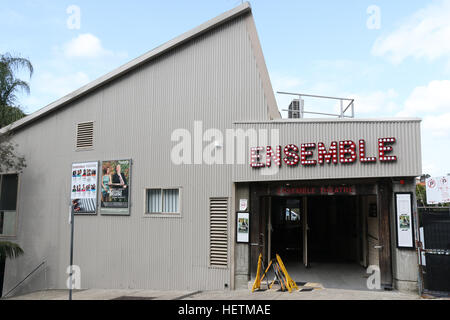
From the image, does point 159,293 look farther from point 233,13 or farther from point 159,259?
point 233,13

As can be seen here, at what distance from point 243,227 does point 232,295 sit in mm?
2041

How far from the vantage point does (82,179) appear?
47.9 ft

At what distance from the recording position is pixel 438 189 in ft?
32.3

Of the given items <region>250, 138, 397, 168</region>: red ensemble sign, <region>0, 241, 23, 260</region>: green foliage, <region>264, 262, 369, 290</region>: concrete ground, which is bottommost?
<region>264, 262, 369, 290</region>: concrete ground

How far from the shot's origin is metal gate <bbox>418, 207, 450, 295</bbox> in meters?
9.65

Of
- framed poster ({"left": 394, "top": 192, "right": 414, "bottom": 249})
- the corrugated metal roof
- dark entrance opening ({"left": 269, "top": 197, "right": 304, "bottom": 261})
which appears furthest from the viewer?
dark entrance opening ({"left": 269, "top": 197, "right": 304, "bottom": 261})

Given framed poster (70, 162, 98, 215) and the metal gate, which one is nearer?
the metal gate

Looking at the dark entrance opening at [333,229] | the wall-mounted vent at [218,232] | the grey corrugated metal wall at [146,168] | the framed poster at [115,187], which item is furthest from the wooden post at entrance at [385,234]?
the framed poster at [115,187]

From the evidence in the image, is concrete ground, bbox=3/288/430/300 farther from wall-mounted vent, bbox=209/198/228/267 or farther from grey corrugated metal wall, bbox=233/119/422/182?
grey corrugated metal wall, bbox=233/119/422/182

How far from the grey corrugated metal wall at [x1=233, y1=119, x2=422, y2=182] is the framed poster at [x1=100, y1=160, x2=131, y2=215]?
177 inches

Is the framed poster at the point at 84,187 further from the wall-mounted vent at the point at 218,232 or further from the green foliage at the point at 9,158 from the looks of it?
the wall-mounted vent at the point at 218,232

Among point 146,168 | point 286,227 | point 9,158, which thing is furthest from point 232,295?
point 9,158

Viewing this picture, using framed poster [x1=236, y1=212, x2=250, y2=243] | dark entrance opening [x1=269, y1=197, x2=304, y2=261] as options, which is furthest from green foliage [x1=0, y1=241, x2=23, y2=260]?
dark entrance opening [x1=269, y1=197, x2=304, y2=261]

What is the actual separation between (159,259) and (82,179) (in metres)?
4.56
